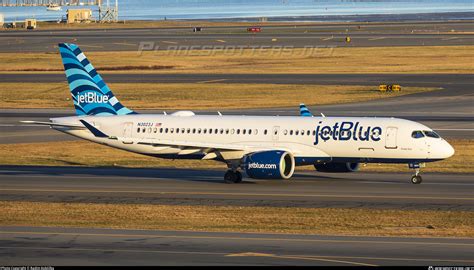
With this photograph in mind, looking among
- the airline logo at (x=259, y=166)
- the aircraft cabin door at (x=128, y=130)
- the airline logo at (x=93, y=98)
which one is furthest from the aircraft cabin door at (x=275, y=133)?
the airline logo at (x=93, y=98)

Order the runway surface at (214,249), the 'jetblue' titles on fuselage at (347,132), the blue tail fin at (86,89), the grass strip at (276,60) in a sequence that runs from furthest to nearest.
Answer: the grass strip at (276,60) → the blue tail fin at (86,89) → the 'jetblue' titles on fuselage at (347,132) → the runway surface at (214,249)

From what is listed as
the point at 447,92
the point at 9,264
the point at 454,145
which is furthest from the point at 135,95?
the point at 9,264

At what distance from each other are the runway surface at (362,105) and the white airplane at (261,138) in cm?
1913

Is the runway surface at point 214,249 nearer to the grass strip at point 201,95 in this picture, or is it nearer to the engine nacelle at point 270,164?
the engine nacelle at point 270,164

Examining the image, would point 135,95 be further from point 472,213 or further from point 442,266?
point 442,266

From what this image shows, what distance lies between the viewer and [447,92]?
11431 centimetres

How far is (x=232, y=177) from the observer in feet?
194

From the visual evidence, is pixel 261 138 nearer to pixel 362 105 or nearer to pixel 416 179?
pixel 416 179

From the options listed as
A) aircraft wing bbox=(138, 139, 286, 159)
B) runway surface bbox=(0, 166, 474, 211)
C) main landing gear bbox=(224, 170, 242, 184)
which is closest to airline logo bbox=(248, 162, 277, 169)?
runway surface bbox=(0, 166, 474, 211)

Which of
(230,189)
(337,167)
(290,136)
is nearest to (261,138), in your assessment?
(290,136)

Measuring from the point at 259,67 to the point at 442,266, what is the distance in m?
116

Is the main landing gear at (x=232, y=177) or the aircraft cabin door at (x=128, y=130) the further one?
the aircraft cabin door at (x=128, y=130)

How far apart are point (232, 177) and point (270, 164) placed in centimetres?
349

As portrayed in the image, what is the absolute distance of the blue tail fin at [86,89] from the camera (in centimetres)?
6450
